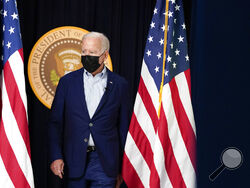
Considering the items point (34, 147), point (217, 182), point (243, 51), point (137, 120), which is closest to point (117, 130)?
point (137, 120)

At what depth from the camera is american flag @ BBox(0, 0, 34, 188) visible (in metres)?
2.76

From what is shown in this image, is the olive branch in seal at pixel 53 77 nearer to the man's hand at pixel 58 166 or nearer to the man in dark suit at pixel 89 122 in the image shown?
the man in dark suit at pixel 89 122

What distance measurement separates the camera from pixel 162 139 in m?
3.11

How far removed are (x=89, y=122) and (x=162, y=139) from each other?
54 centimetres

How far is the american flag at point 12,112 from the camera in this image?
276cm

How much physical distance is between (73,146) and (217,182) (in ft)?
4.87

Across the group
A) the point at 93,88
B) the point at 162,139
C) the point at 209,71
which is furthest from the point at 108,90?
the point at 209,71

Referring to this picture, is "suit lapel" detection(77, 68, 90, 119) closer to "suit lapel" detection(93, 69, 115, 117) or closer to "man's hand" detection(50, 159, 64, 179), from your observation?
"suit lapel" detection(93, 69, 115, 117)

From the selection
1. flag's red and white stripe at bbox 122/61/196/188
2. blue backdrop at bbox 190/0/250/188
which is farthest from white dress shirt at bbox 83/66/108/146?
blue backdrop at bbox 190/0/250/188

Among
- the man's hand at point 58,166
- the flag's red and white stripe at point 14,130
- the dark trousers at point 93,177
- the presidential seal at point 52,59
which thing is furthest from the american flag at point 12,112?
the presidential seal at point 52,59

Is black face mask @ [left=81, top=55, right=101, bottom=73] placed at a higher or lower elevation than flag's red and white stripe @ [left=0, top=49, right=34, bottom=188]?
higher

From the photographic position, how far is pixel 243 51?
3.82m

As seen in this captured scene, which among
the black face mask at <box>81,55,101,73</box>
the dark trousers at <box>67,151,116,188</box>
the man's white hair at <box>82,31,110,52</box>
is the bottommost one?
the dark trousers at <box>67,151,116,188</box>

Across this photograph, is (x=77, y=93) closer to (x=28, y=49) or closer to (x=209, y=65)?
(x=28, y=49)
